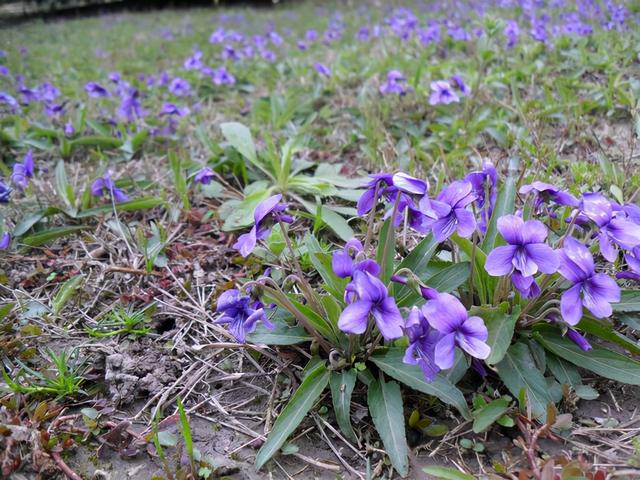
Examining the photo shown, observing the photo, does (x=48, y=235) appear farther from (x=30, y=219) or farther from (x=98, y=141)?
(x=98, y=141)

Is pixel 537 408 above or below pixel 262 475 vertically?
above

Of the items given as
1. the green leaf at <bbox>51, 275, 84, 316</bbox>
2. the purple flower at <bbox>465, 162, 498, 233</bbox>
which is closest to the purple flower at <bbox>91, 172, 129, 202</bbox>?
the green leaf at <bbox>51, 275, 84, 316</bbox>

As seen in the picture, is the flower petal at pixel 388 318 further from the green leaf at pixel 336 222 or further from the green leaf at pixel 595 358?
the green leaf at pixel 336 222

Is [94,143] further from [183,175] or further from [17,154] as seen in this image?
[183,175]

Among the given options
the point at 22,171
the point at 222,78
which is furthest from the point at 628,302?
the point at 222,78

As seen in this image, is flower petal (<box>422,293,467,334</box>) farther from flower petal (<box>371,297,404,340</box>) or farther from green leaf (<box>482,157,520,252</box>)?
green leaf (<box>482,157,520,252</box>)

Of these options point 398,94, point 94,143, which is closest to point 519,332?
point 398,94

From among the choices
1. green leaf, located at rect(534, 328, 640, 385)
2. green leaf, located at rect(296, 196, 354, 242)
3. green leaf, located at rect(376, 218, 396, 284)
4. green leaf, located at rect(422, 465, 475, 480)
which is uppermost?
green leaf, located at rect(376, 218, 396, 284)
